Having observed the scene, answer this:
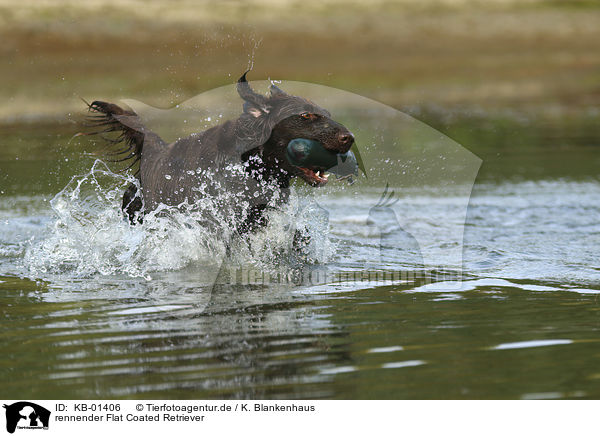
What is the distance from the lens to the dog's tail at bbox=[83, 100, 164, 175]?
27.2 feet

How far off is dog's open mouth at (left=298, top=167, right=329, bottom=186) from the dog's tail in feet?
5.76

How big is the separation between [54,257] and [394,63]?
63.9 ft

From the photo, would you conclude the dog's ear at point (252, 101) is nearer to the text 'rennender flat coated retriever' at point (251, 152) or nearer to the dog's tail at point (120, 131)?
the text 'rennender flat coated retriever' at point (251, 152)

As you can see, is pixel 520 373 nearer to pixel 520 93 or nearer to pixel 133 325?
pixel 133 325

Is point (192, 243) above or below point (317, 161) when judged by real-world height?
below

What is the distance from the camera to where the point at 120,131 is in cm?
839

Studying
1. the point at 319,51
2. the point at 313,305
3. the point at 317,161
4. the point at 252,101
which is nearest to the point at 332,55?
the point at 319,51

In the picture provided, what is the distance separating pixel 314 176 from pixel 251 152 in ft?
1.85

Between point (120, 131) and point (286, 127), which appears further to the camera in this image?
point (120, 131)

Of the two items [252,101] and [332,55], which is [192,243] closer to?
[252,101]
